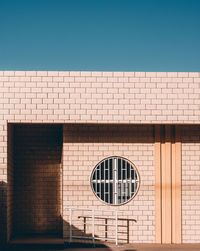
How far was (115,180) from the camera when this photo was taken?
1110 centimetres

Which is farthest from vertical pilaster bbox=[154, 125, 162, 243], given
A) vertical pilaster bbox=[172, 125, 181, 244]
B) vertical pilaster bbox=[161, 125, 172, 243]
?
vertical pilaster bbox=[172, 125, 181, 244]

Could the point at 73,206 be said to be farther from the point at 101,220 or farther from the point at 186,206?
the point at 186,206

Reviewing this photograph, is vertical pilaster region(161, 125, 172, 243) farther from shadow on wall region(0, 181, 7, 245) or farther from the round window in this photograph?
shadow on wall region(0, 181, 7, 245)

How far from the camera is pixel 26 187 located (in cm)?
1188

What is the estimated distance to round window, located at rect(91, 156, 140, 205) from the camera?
1107cm

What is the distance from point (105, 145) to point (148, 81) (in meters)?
1.99

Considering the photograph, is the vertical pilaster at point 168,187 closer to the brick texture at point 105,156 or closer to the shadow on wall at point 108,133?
the brick texture at point 105,156

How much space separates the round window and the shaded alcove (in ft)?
4.50

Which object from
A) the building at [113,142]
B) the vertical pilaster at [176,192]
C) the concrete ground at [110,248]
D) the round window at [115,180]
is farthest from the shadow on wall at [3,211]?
the vertical pilaster at [176,192]

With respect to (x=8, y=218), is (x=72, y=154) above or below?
above

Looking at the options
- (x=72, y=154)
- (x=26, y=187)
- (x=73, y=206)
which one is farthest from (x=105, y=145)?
(x=26, y=187)

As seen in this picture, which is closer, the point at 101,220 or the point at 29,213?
the point at 101,220

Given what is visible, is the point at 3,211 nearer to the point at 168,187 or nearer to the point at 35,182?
the point at 35,182

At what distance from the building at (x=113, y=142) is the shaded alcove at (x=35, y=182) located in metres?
0.03
